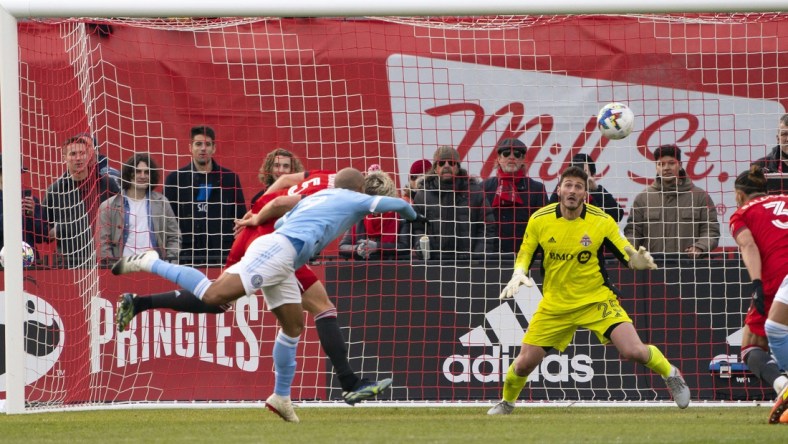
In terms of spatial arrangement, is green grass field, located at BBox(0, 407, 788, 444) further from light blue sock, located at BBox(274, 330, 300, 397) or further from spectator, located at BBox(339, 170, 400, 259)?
spectator, located at BBox(339, 170, 400, 259)

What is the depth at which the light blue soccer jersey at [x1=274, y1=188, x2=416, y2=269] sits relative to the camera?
8.68 metres

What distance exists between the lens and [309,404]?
36.2ft

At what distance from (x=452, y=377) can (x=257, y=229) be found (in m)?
2.41

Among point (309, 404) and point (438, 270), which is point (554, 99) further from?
point (309, 404)

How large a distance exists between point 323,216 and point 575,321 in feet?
7.78

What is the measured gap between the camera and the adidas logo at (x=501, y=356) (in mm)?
11211

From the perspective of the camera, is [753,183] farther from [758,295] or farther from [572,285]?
[572,285]

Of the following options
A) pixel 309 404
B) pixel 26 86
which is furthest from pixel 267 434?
pixel 26 86

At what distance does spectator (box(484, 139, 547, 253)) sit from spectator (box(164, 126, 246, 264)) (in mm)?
2293

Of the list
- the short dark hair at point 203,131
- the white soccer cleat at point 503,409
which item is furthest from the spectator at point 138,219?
the white soccer cleat at point 503,409

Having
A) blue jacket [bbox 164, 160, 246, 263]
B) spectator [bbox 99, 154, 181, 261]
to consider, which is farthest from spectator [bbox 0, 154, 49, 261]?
blue jacket [bbox 164, 160, 246, 263]

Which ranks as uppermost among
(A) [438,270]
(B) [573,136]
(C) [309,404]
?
(B) [573,136]

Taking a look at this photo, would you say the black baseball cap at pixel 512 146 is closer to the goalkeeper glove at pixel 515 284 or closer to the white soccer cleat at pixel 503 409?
the goalkeeper glove at pixel 515 284

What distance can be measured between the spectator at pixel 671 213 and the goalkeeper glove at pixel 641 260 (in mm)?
1637
